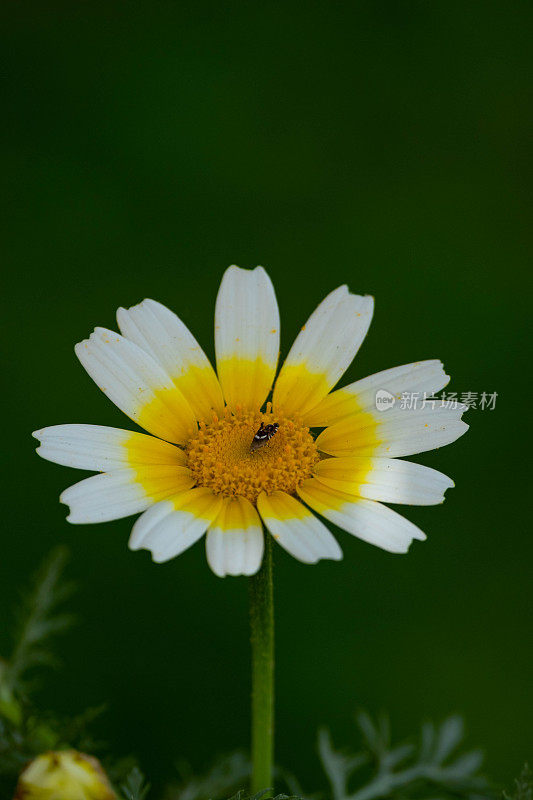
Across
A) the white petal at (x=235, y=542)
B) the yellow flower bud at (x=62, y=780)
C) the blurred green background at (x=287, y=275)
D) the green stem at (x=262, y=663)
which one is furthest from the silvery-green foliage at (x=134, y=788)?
the blurred green background at (x=287, y=275)

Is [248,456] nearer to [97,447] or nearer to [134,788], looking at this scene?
[97,447]

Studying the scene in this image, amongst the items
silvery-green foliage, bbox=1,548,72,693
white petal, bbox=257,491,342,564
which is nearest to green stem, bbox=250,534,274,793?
white petal, bbox=257,491,342,564

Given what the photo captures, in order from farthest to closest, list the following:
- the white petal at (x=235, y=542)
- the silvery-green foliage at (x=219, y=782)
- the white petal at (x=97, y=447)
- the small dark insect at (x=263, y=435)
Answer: the silvery-green foliage at (x=219, y=782) → the small dark insect at (x=263, y=435) → the white petal at (x=97, y=447) → the white petal at (x=235, y=542)

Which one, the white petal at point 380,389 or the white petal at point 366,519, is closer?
the white petal at point 366,519

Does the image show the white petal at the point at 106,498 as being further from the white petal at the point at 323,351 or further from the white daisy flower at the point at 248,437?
the white petal at the point at 323,351

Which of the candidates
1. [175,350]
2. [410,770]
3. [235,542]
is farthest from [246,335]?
[410,770]

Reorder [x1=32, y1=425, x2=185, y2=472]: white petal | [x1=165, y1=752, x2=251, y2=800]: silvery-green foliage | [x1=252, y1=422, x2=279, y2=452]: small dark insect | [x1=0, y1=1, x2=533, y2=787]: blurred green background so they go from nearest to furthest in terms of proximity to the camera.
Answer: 1. [x1=32, y1=425, x2=185, y2=472]: white petal
2. [x1=252, y1=422, x2=279, y2=452]: small dark insect
3. [x1=165, y1=752, x2=251, y2=800]: silvery-green foliage
4. [x1=0, y1=1, x2=533, y2=787]: blurred green background

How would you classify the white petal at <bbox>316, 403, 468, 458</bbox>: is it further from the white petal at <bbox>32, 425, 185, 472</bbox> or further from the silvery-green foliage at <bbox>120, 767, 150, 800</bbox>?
the silvery-green foliage at <bbox>120, 767, 150, 800</bbox>
